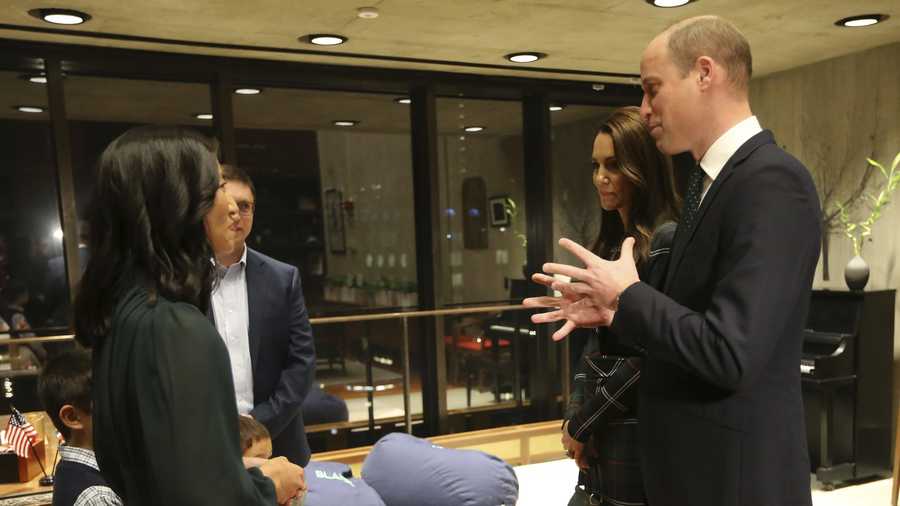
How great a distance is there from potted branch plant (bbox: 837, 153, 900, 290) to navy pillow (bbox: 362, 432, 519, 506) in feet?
8.01

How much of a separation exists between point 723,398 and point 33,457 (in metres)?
2.32

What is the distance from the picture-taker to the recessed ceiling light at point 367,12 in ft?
11.0

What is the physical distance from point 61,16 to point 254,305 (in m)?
2.15

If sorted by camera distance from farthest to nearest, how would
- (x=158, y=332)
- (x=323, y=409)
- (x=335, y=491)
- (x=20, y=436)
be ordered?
(x=323, y=409), (x=335, y=491), (x=20, y=436), (x=158, y=332)

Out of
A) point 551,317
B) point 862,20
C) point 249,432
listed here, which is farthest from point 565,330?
point 862,20

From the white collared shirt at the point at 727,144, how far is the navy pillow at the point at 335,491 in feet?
5.90

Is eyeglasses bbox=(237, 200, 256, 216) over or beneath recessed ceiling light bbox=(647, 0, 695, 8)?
beneath

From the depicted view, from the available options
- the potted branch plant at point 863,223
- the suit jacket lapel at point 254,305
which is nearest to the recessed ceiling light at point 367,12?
the suit jacket lapel at point 254,305

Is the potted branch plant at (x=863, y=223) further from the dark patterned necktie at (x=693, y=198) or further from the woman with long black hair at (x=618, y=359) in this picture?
the dark patterned necktie at (x=693, y=198)

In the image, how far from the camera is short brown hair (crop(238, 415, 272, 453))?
1845mm

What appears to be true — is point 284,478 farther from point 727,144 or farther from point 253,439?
point 727,144

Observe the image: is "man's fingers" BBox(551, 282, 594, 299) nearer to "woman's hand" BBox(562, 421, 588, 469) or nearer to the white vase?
"woman's hand" BBox(562, 421, 588, 469)

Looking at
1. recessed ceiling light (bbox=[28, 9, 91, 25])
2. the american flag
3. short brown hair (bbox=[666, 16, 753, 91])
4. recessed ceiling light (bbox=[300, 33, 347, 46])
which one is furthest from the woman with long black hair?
recessed ceiling light (bbox=[28, 9, 91, 25])

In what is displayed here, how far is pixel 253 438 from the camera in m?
1.86
